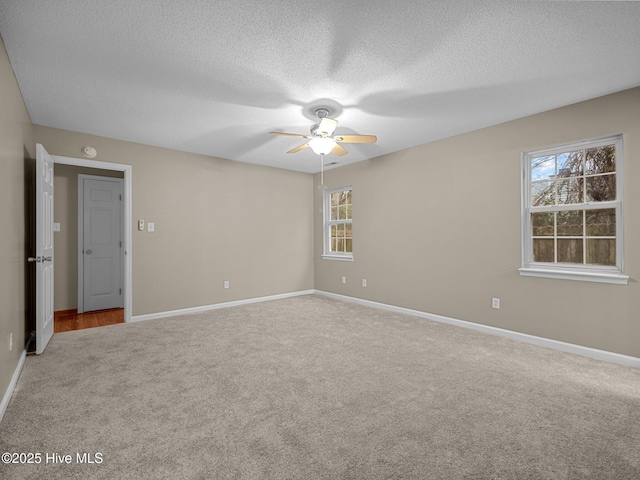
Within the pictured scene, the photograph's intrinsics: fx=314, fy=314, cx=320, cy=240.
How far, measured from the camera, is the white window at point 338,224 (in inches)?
221

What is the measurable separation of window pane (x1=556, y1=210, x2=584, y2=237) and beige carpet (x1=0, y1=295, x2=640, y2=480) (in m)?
1.20

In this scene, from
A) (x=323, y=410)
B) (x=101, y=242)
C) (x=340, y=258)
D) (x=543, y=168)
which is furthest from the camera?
(x=340, y=258)

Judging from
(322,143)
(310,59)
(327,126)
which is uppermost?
(310,59)

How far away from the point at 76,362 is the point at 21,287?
0.83m

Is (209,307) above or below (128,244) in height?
below

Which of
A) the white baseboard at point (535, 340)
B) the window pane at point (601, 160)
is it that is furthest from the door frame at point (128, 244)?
the window pane at point (601, 160)

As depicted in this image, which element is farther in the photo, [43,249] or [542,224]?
[542,224]

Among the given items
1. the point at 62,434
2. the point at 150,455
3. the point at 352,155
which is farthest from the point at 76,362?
the point at 352,155

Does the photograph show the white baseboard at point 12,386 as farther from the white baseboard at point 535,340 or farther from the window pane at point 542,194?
the window pane at point 542,194

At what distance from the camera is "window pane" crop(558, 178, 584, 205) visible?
310cm

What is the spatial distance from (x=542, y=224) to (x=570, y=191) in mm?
405

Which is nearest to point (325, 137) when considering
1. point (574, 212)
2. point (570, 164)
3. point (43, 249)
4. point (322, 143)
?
point (322, 143)

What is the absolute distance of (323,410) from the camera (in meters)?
2.02

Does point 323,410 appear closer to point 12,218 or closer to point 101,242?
point 12,218
